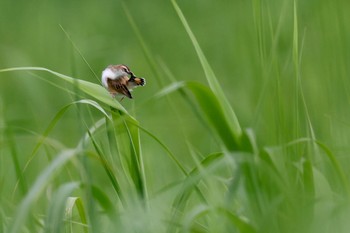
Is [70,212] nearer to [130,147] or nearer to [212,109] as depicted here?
[130,147]

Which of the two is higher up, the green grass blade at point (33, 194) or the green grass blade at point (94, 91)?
the green grass blade at point (94, 91)

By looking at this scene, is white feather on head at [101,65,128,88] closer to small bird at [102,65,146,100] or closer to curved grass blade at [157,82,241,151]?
small bird at [102,65,146,100]

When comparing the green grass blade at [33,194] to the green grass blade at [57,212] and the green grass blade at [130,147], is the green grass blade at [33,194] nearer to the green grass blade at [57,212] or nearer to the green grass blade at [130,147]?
the green grass blade at [57,212]

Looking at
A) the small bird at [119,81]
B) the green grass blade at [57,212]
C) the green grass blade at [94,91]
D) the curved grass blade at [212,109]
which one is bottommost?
the green grass blade at [57,212]

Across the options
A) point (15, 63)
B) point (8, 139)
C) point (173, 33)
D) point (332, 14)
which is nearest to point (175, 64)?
point (173, 33)

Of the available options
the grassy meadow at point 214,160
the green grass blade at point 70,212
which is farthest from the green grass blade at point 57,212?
the green grass blade at point 70,212

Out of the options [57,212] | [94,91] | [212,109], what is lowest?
[57,212]

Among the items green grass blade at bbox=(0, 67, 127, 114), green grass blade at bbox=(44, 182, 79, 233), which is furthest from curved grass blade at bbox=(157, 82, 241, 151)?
green grass blade at bbox=(44, 182, 79, 233)

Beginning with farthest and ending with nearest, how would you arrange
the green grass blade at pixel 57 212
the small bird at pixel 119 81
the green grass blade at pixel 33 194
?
1. the small bird at pixel 119 81
2. the green grass blade at pixel 57 212
3. the green grass blade at pixel 33 194

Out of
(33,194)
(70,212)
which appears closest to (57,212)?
(33,194)
